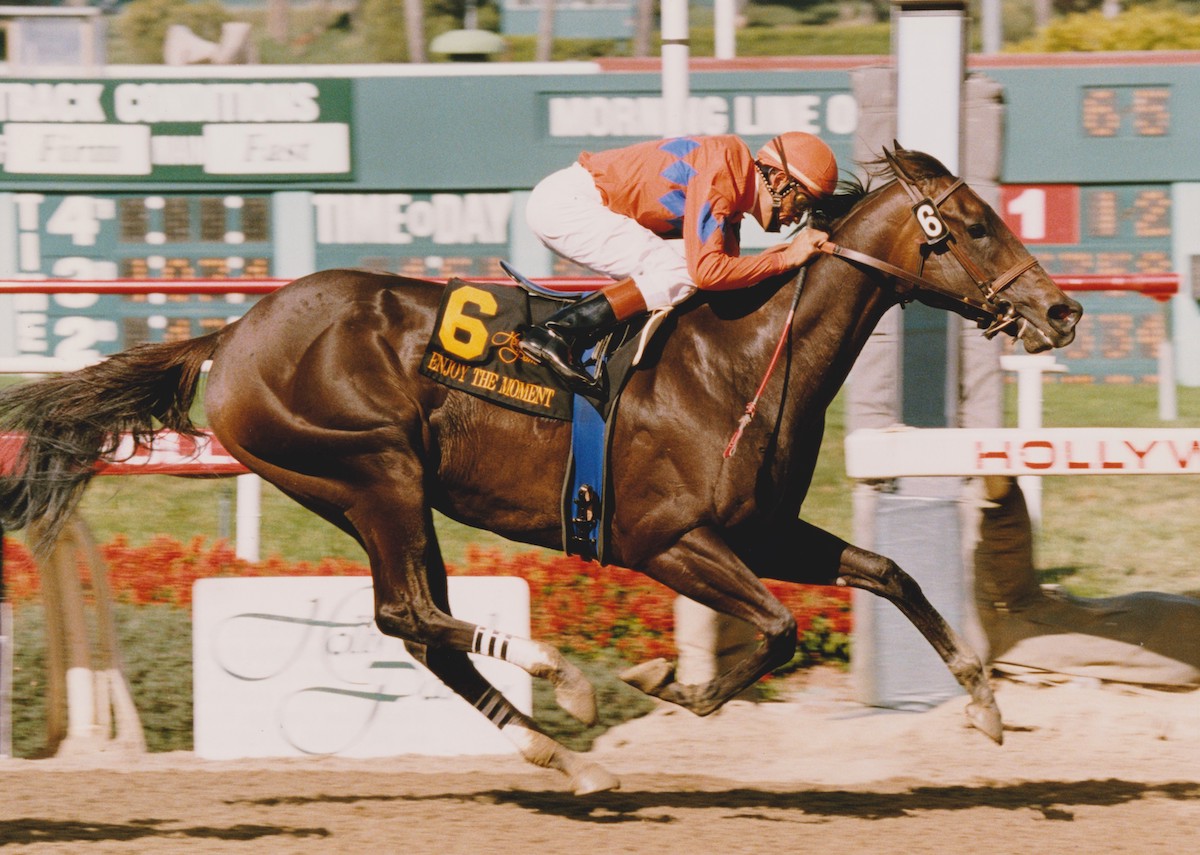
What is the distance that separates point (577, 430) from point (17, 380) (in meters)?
2.09

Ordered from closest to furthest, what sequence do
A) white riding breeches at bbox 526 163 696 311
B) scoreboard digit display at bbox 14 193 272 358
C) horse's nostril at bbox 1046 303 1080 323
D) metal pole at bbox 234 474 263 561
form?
horse's nostril at bbox 1046 303 1080 323 < white riding breeches at bbox 526 163 696 311 < metal pole at bbox 234 474 263 561 < scoreboard digit display at bbox 14 193 272 358

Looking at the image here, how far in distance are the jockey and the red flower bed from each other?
1.81 m

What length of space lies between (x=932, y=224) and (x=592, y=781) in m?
1.88

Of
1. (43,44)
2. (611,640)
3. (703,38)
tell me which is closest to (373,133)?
(43,44)

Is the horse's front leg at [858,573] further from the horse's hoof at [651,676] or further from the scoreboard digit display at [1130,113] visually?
the scoreboard digit display at [1130,113]

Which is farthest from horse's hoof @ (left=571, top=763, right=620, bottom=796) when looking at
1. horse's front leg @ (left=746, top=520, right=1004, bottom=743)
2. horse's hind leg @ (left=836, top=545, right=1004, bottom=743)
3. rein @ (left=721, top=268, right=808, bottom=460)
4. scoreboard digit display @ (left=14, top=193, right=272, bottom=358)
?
scoreboard digit display @ (left=14, top=193, right=272, bottom=358)

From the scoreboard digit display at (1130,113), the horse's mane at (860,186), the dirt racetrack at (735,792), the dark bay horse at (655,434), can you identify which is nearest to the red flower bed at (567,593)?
the dirt racetrack at (735,792)

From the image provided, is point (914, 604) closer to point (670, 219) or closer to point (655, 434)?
point (655, 434)

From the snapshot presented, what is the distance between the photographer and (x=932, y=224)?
185 inches

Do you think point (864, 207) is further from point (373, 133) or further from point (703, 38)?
point (703, 38)

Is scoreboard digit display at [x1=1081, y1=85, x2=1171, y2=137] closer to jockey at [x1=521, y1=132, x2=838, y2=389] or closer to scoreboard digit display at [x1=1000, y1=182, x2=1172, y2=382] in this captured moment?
scoreboard digit display at [x1=1000, y1=182, x2=1172, y2=382]

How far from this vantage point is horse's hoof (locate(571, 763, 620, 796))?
4.81 m

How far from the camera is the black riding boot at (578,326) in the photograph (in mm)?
4750

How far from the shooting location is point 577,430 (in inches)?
189
